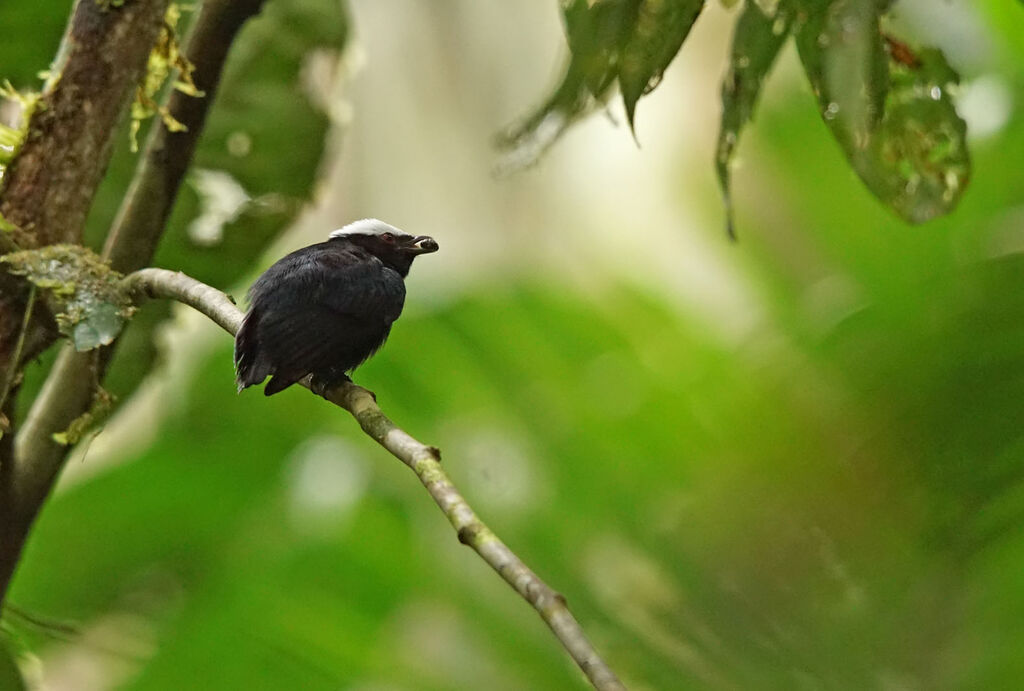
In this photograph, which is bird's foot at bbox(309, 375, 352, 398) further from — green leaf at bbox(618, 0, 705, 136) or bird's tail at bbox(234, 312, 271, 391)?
green leaf at bbox(618, 0, 705, 136)

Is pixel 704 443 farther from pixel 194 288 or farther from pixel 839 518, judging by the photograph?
pixel 194 288

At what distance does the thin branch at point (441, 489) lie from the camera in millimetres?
709

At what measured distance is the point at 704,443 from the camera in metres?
1.74

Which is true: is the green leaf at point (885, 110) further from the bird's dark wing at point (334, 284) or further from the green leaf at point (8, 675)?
the green leaf at point (8, 675)

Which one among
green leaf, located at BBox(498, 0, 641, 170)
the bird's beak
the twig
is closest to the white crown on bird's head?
the bird's beak

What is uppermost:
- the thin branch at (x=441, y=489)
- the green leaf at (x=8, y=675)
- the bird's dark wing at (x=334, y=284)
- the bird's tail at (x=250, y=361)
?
the bird's dark wing at (x=334, y=284)

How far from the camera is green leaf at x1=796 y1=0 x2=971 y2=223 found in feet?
4.06

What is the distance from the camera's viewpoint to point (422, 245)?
1810 millimetres

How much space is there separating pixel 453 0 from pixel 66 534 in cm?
422

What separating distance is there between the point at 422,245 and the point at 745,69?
24.1 inches

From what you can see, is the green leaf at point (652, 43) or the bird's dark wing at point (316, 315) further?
the bird's dark wing at point (316, 315)

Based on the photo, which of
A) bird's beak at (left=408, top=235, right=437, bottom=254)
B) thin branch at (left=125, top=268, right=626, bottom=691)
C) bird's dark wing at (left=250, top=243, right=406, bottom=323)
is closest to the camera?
thin branch at (left=125, top=268, right=626, bottom=691)

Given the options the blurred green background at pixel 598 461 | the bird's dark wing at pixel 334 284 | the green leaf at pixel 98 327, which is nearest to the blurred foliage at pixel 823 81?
the blurred green background at pixel 598 461

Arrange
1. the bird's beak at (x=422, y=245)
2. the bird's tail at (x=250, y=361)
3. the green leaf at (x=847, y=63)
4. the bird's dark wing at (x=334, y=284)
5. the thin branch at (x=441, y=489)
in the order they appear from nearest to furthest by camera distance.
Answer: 1. the thin branch at (x=441, y=489)
2. the green leaf at (x=847, y=63)
3. the bird's tail at (x=250, y=361)
4. the bird's dark wing at (x=334, y=284)
5. the bird's beak at (x=422, y=245)
